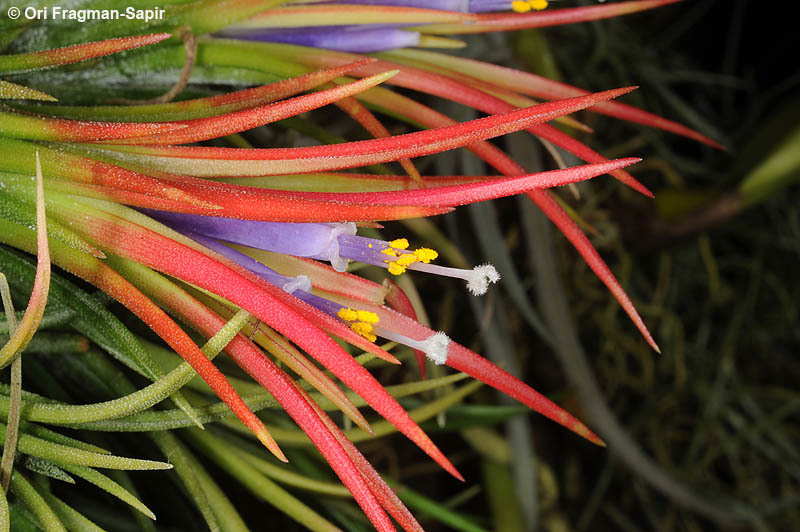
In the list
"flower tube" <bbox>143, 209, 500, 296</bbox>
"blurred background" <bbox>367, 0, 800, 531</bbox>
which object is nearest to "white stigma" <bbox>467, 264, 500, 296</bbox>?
"flower tube" <bbox>143, 209, 500, 296</bbox>

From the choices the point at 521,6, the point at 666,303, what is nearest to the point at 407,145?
the point at 521,6

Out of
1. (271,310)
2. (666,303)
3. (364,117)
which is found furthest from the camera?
(666,303)

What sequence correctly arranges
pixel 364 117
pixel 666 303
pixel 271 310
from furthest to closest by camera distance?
pixel 666 303
pixel 364 117
pixel 271 310

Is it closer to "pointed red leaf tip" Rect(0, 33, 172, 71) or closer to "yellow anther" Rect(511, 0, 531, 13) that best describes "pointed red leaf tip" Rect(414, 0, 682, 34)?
"yellow anther" Rect(511, 0, 531, 13)

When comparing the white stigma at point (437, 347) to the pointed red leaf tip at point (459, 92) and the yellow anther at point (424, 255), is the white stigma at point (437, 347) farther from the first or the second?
the pointed red leaf tip at point (459, 92)

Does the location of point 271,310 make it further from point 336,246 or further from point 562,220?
point 562,220

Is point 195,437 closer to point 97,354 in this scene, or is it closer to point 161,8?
point 97,354

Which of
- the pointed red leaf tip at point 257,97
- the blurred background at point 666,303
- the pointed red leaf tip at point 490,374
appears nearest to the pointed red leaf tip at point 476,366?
the pointed red leaf tip at point 490,374

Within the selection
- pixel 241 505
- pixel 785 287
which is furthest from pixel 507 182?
pixel 785 287
